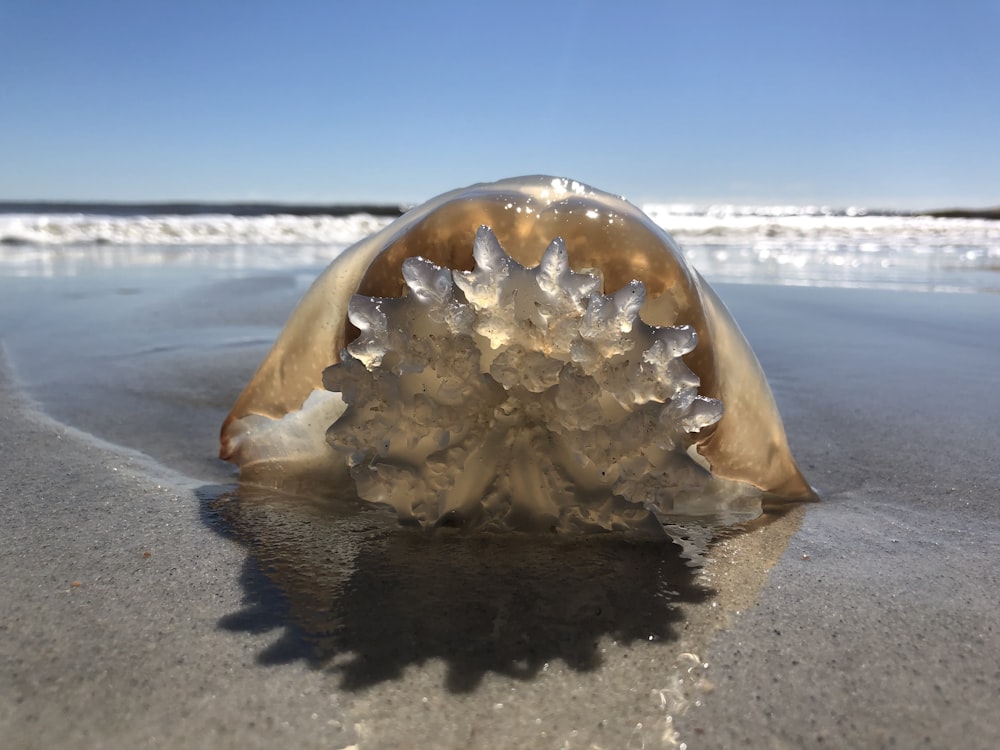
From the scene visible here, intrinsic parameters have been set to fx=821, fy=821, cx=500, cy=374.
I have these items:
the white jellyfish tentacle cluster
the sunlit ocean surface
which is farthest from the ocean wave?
the white jellyfish tentacle cluster

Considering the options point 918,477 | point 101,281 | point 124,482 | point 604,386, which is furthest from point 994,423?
point 101,281

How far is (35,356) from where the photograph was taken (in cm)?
257

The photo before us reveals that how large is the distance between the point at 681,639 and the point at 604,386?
0.98ft

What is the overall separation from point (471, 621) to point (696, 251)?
9677mm

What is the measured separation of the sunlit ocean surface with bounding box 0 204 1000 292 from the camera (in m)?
6.14

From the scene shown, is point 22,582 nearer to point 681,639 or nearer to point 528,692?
point 528,692

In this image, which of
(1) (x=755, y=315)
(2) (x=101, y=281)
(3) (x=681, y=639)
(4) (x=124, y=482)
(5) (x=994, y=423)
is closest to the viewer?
(3) (x=681, y=639)

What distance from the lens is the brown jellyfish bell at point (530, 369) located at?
97cm

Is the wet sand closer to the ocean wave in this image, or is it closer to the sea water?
the sea water

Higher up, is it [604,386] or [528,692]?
[604,386]

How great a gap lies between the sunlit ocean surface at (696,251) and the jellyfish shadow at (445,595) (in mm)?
2228

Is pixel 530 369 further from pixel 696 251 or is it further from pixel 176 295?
pixel 696 251

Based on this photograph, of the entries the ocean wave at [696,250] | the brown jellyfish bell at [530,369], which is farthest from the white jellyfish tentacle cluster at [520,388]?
the ocean wave at [696,250]

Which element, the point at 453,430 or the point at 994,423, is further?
the point at 994,423
